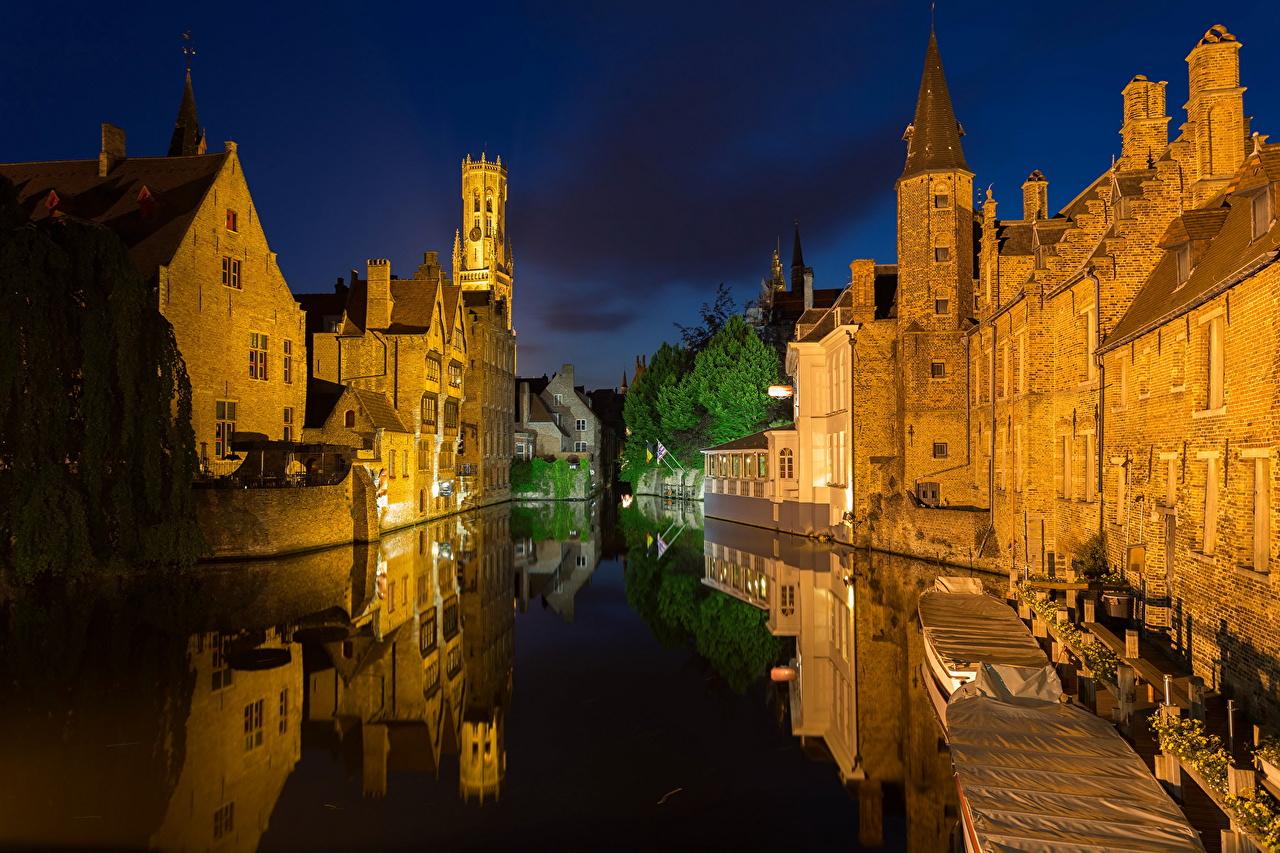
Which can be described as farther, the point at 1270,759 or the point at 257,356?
the point at 257,356

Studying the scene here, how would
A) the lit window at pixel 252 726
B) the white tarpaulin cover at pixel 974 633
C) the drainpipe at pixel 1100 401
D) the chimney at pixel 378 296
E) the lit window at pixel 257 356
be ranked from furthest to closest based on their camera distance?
1. the chimney at pixel 378 296
2. the lit window at pixel 257 356
3. the drainpipe at pixel 1100 401
4. the white tarpaulin cover at pixel 974 633
5. the lit window at pixel 252 726

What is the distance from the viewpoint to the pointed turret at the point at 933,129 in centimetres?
3272

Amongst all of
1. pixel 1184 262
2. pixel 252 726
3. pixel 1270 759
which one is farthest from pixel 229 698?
pixel 1184 262

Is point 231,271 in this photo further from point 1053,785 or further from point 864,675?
point 1053,785

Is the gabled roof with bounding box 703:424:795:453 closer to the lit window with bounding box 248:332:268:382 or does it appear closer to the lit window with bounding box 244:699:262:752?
the lit window with bounding box 248:332:268:382

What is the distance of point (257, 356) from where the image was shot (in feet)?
114

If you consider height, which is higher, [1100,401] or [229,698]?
[1100,401]

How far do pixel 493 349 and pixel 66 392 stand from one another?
146 feet

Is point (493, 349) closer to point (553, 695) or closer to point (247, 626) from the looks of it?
point (247, 626)

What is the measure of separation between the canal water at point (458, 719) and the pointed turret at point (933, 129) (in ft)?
57.7

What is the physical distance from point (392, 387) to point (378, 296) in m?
4.95

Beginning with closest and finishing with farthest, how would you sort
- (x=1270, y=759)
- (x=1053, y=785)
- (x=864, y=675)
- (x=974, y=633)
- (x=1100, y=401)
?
(x=1053, y=785) < (x=1270, y=759) < (x=974, y=633) < (x=864, y=675) < (x=1100, y=401)

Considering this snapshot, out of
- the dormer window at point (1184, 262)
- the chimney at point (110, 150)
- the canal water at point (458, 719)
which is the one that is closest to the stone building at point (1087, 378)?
the dormer window at point (1184, 262)

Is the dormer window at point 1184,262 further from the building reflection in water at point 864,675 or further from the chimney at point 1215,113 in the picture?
the building reflection in water at point 864,675
